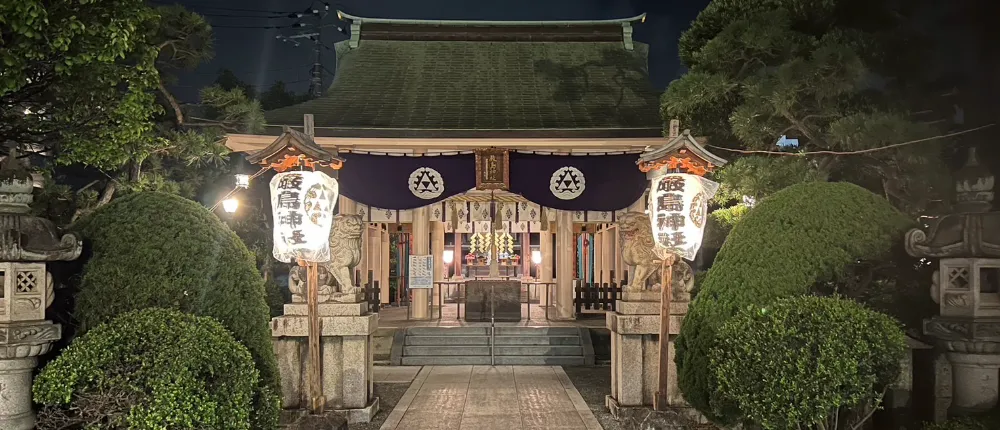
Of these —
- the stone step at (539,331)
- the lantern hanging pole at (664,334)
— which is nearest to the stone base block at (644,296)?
the lantern hanging pole at (664,334)

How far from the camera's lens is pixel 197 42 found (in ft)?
33.6

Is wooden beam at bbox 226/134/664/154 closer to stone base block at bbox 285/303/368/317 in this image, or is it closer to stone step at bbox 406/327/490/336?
stone step at bbox 406/327/490/336

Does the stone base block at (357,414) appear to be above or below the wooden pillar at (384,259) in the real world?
below

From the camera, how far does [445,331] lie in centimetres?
1397

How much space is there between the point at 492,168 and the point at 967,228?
9579 mm

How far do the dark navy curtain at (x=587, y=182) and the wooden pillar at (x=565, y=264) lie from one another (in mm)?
2431

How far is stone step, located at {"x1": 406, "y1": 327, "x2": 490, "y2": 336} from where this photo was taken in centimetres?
1388

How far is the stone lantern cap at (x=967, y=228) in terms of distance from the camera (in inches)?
206

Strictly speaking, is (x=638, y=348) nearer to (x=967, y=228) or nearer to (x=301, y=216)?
(x=967, y=228)

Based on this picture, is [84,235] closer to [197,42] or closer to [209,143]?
[209,143]

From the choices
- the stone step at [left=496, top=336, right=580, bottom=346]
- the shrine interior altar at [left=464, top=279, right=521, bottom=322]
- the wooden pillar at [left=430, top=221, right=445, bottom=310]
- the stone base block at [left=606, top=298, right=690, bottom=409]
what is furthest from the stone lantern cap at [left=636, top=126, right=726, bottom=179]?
the wooden pillar at [left=430, top=221, right=445, bottom=310]

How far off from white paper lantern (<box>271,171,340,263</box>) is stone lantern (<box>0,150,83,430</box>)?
2500 mm

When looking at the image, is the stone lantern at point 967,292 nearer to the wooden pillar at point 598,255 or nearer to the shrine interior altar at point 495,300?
the shrine interior altar at point 495,300

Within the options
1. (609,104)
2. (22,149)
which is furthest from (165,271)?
(609,104)
